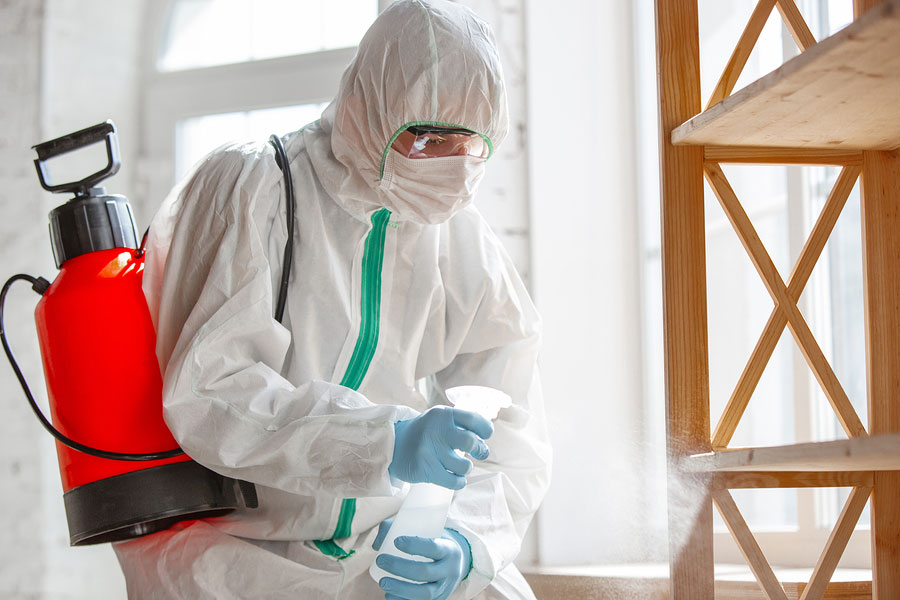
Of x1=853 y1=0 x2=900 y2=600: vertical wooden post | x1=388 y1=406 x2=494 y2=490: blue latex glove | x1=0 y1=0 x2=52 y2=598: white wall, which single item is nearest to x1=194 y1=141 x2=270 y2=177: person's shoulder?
x1=388 y1=406 x2=494 y2=490: blue latex glove

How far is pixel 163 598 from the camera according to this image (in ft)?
3.42

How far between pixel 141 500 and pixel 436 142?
62cm

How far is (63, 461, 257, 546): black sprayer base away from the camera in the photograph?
104 centimetres

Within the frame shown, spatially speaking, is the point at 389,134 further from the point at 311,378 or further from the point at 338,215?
the point at 311,378

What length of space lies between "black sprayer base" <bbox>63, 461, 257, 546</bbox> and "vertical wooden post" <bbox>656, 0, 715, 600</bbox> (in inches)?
24.5

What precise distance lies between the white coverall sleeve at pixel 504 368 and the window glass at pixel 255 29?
1.08m

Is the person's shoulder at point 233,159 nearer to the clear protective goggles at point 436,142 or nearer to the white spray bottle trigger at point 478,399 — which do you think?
the clear protective goggles at point 436,142

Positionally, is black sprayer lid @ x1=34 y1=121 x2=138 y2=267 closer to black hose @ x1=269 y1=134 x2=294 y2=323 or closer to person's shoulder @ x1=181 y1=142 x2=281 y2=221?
person's shoulder @ x1=181 y1=142 x2=281 y2=221

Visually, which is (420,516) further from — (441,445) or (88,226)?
(88,226)

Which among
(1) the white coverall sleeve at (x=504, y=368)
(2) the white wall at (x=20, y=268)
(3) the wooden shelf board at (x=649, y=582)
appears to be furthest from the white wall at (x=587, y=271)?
(2) the white wall at (x=20, y=268)

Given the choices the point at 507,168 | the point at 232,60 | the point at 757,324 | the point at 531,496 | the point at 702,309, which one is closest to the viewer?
the point at 702,309

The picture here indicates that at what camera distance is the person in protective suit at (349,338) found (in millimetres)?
989

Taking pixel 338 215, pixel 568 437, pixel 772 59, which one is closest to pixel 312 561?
pixel 338 215

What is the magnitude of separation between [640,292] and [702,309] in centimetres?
77
